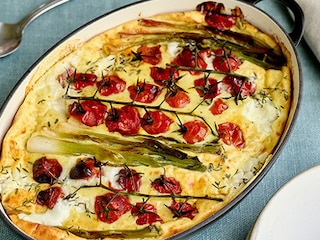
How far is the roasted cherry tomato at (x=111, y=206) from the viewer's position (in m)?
2.82

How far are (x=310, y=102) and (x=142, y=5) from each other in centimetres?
102

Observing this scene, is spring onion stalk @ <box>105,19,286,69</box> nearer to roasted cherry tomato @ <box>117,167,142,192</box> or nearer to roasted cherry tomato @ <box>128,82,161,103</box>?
roasted cherry tomato @ <box>128,82,161,103</box>

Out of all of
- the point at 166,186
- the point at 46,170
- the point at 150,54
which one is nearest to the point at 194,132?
the point at 166,186

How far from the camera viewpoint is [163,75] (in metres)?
3.25

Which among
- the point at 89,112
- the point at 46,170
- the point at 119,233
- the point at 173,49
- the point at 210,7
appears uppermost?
the point at 210,7

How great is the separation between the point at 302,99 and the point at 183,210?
1061 mm

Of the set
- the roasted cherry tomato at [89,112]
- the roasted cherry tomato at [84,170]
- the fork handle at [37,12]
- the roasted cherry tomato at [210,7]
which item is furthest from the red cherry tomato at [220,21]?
the roasted cherry tomato at [84,170]

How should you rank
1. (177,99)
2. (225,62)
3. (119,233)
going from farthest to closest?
1. (225,62)
2. (177,99)
3. (119,233)

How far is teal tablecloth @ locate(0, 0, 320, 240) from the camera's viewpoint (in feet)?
10.0

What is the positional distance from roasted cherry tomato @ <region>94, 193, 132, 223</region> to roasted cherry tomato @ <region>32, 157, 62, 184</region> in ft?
0.74

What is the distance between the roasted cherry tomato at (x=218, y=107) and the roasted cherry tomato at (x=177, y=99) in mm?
124

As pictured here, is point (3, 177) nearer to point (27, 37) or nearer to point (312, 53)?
point (27, 37)

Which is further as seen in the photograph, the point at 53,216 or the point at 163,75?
the point at 163,75

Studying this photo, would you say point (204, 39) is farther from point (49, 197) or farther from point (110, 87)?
point (49, 197)
